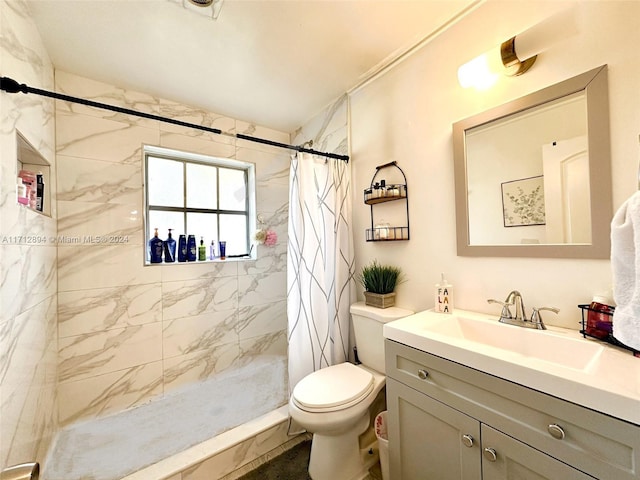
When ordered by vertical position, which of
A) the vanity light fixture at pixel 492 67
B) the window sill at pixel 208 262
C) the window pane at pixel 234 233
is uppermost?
the vanity light fixture at pixel 492 67

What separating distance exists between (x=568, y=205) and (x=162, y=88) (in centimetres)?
257

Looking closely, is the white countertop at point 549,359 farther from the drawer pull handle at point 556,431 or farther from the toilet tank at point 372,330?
the toilet tank at point 372,330

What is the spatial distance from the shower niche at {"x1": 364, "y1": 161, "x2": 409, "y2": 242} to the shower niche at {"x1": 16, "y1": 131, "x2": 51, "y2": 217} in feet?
5.95

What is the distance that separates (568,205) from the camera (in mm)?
1035

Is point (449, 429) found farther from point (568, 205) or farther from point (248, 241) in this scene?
point (248, 241)

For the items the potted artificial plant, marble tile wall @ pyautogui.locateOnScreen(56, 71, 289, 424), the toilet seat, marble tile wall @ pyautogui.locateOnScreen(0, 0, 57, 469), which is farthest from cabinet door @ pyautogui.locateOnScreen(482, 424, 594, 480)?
marble tile wall @ pyautogui.locateOnScreen(56, 71, 289, 424)

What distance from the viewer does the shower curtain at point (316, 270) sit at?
1.70 metres

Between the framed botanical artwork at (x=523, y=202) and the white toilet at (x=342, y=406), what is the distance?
29.4 inches

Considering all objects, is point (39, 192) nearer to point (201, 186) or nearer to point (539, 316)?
point (201, 186)

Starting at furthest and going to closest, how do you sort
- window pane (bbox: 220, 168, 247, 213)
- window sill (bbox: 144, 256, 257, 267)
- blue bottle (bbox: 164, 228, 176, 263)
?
1. window pane (bbox: 220, 168, 247, 213)
2. blue bottle (bbox: 164, 228, 176, 263)
3. window sill (bbox: 144, 256, 257, 267)

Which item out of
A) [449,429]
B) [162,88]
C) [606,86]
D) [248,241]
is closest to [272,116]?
[162,88]

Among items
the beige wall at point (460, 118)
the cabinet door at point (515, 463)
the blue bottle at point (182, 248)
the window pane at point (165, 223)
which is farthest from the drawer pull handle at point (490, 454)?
the window pane at point (165, 223)

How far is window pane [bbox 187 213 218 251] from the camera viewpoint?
2.36m

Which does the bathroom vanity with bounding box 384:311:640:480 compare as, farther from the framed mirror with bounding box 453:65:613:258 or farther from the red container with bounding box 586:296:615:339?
the framed mirror with bounding box 453:65:613:258
